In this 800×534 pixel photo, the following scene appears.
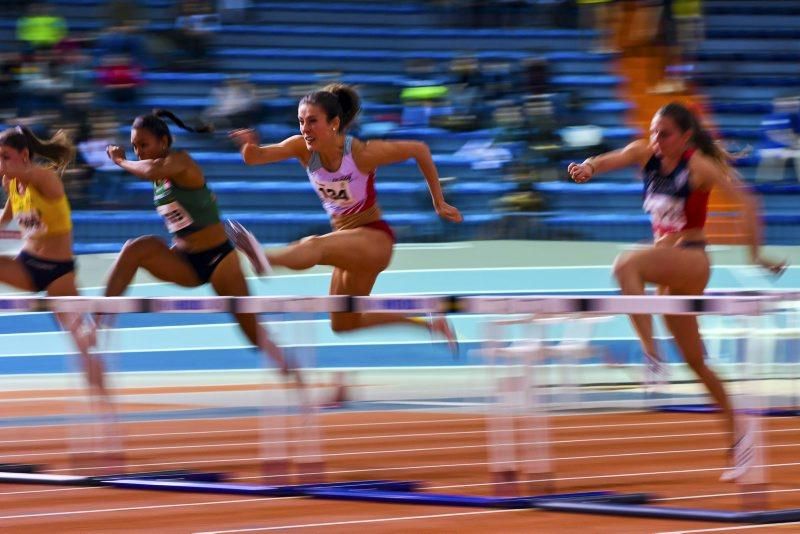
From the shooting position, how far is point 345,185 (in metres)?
6.33

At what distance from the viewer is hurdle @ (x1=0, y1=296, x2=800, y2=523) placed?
15.0 feet

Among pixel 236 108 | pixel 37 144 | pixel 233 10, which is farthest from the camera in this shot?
pixel 233 10

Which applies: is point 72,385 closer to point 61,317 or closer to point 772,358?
point 61,317

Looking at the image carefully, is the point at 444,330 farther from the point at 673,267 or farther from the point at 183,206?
the point at 673,267

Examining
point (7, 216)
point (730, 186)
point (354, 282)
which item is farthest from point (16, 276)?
point (730, 186)

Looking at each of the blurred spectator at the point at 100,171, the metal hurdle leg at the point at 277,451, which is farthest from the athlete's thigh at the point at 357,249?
the blurred spectator at the point at 100,171

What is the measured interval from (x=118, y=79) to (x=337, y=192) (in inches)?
326

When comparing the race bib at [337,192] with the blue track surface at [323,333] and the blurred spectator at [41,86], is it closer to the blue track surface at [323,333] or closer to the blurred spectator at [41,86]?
the blue track surface at [323,333]

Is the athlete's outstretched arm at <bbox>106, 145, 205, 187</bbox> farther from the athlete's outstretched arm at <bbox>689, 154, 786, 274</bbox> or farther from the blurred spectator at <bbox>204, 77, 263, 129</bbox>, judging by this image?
the blurred spectator at <bbox>204, 77, 263, 129</bbox>

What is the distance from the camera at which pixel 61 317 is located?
643 cm

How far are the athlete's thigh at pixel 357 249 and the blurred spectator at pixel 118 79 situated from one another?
8.23m

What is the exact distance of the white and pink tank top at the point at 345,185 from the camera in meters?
6.31

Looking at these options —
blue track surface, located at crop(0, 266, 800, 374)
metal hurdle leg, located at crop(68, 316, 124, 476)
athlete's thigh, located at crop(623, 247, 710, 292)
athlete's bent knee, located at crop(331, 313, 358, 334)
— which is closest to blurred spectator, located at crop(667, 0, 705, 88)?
blue track surface, located at crop(0, 266, 800, 374)

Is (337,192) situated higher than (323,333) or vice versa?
(337,192)
